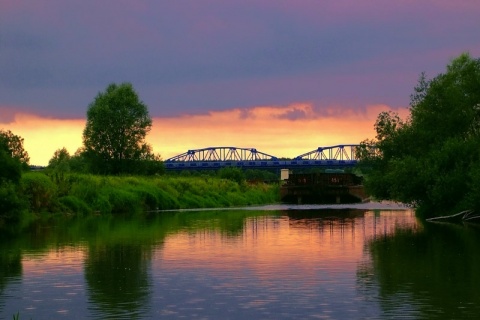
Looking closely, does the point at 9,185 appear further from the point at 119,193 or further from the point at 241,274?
the point at 241,274

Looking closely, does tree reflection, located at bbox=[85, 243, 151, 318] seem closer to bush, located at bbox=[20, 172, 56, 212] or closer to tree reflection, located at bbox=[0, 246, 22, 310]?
tree reflection, located at bbox=[0, 246, 22, 310]

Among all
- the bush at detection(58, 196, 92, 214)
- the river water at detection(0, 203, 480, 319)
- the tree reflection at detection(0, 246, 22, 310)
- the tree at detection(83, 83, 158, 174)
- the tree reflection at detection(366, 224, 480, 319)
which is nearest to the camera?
the river water at detection(0, 203, 480, 319)

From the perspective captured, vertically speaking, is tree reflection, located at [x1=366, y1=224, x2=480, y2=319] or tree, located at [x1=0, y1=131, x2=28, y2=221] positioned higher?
tree, located at [x1=0, y1=131, x2=28, y2=221]

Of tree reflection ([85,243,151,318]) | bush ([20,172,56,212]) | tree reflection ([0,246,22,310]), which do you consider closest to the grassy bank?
bush ([20,172,56,212])

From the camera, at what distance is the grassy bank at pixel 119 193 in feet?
241

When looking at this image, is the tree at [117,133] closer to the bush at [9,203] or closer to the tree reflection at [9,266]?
the bush at [9,203]

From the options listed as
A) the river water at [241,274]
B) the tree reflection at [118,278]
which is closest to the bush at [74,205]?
the river water at [241,274]

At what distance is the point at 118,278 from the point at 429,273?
1043 centimetres

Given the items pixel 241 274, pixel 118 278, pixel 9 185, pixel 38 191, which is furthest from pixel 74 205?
pixel 241 274

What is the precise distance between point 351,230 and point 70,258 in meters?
23.4

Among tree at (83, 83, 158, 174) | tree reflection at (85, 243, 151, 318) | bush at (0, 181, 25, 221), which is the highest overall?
tree at (83, 83, 158, 174)

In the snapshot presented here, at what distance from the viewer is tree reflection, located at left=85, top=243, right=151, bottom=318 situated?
2400cm

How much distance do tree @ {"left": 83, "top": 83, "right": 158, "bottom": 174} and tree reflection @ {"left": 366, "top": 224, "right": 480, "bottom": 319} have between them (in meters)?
73.8

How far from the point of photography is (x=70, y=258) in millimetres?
37031
